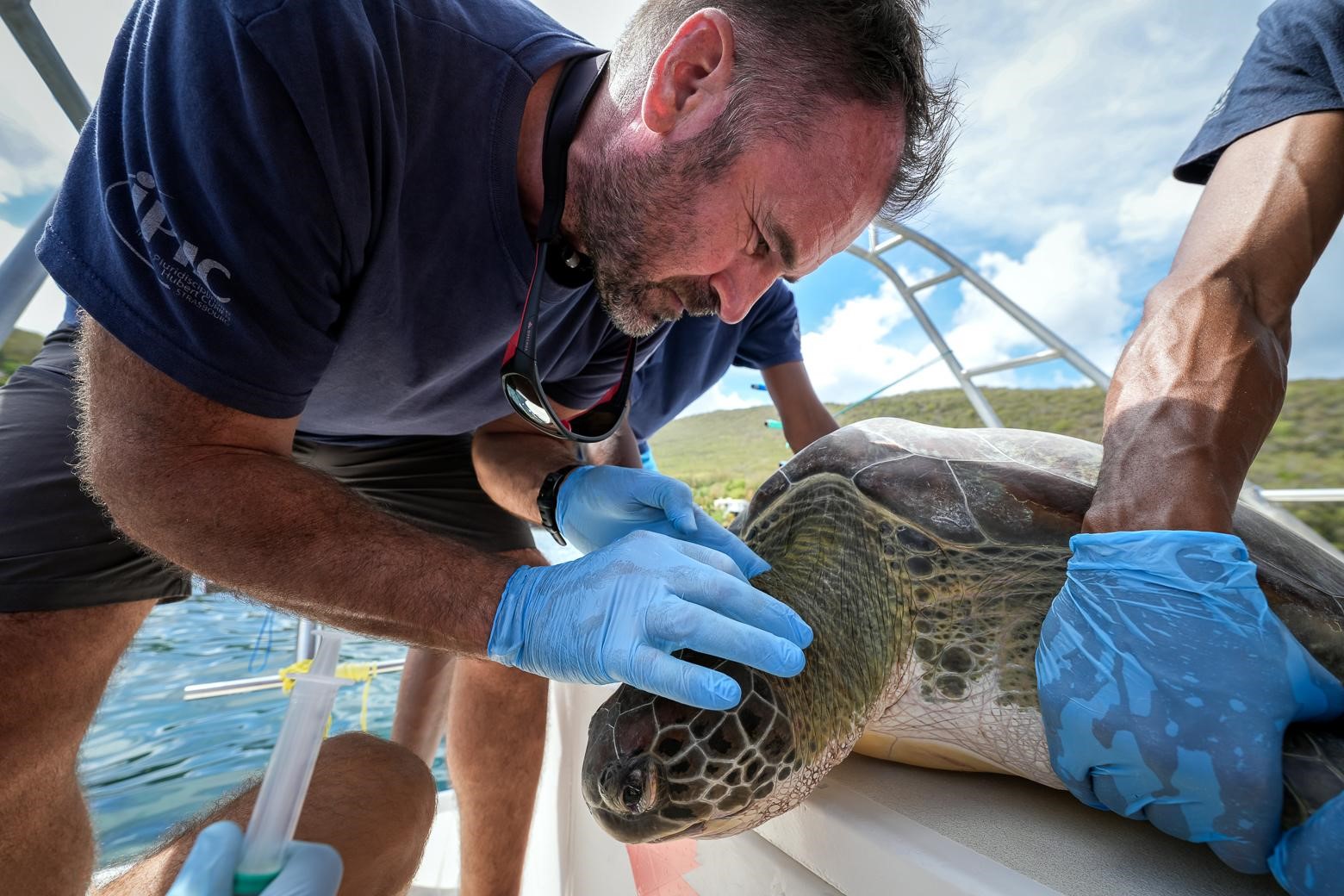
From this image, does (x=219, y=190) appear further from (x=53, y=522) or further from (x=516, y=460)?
(x=516, y=460)

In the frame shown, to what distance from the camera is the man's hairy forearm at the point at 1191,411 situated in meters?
0.79

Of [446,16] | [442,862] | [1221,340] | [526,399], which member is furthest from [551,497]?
[442,862]

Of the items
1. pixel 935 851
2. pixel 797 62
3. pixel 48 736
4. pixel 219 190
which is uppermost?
pixel 797 62

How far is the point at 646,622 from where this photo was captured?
784mm

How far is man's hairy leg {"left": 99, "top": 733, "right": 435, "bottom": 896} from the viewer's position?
81cm

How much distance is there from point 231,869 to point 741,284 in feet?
Result: 3.21

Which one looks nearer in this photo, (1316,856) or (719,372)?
(1316,856)

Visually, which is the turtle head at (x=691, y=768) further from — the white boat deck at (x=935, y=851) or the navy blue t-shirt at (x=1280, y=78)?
the navy blue t-shirt at (x=1280, y=78)

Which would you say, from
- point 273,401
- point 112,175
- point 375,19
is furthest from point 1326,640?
point 112,175

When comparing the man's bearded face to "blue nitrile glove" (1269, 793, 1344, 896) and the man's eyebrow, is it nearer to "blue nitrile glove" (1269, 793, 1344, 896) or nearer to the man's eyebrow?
the man's eyebrow

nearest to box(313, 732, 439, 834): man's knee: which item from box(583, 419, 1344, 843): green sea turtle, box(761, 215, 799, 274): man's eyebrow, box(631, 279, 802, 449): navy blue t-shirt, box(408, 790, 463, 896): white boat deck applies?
box(583, 419, 1344, 843): green sea turtle

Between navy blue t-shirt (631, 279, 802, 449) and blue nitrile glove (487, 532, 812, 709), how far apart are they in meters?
1.25

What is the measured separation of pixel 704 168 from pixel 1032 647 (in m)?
0.83

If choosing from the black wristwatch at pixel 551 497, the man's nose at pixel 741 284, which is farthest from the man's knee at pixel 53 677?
the man's nose at pixel 741 284
